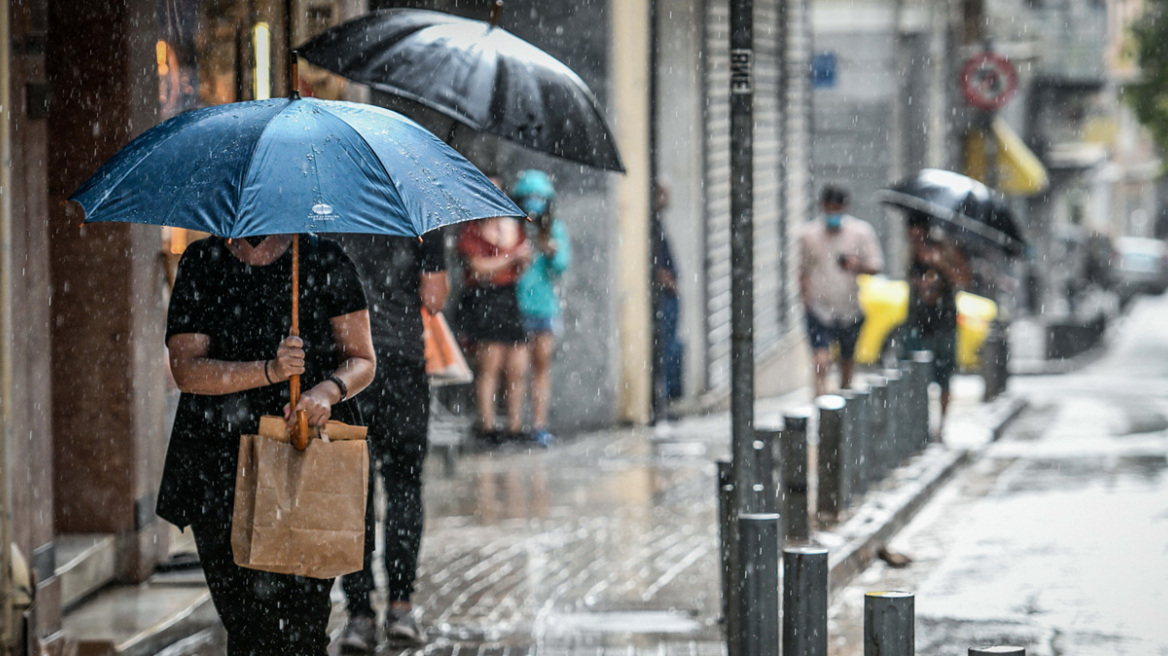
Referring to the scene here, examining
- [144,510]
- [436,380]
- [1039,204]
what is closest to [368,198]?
[436,380]

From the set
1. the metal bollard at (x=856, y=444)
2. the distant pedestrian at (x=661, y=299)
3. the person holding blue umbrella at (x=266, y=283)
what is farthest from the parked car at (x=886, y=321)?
the person holding blue umbrella at (x=266, y=283)

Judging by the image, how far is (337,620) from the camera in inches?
258

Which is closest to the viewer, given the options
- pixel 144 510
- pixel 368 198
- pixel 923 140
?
pixel 368 198

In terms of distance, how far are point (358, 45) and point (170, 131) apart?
157 centimetres

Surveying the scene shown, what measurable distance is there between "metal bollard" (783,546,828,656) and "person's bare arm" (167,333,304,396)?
1.60 meters

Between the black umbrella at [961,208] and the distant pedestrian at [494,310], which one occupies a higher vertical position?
the black umbrella at [961,208]

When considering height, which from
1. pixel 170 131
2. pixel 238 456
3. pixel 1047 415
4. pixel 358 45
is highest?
pixel 358 45

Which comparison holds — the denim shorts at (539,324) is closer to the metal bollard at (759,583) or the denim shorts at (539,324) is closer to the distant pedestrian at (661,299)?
the distant pedestrian at (661,299)

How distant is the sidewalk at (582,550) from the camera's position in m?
6.29

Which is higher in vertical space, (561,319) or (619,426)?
(561,319)

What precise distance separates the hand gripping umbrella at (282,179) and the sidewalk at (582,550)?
2.17 meters

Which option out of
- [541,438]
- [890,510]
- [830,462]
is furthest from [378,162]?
[541,438]

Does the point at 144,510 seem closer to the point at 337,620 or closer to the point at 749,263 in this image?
the point at 337,620

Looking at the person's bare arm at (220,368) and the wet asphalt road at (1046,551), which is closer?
the person's bare arm at (220,368)
